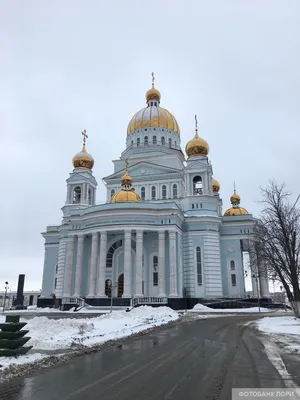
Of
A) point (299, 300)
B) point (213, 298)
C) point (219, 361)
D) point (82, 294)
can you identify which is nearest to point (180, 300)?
point (213, 298)

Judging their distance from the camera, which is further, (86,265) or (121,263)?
(86,265)

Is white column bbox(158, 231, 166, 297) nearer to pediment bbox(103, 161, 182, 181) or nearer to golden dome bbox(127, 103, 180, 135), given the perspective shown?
pediment bbox(103, 161, 182, 181)

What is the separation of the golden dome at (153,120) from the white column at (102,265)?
22.7 m

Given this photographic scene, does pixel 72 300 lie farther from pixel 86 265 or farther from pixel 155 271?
pixel 155 271

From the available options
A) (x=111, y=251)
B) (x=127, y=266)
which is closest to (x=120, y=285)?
(x=111, y=251)

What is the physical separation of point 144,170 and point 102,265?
1689 cm

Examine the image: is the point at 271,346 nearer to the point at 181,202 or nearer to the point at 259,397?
the point at 259,397

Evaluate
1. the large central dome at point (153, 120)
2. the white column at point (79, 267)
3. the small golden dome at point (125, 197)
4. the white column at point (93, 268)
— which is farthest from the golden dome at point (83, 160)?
the white column at point (93, 268)

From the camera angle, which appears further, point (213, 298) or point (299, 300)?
point (213, 298)

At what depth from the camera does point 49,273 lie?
47.1 meters

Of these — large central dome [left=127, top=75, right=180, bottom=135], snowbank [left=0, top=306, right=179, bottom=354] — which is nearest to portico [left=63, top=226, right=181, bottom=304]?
snowbank [left=0, top=306, right=179, bottom=354]

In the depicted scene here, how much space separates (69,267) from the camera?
38656 mm

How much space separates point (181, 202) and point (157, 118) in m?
15.8

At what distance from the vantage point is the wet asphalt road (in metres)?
6.00
